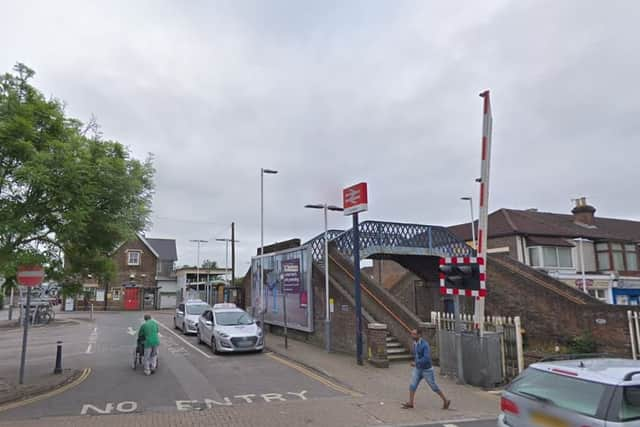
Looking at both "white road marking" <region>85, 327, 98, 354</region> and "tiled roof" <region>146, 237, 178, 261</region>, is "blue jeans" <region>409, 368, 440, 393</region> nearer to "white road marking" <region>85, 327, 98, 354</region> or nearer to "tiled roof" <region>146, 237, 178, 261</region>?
"white road marking" <region>85, 327, 98, 354</region>

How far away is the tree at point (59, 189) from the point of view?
384 inches

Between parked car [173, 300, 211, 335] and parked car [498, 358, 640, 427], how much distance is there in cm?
1937

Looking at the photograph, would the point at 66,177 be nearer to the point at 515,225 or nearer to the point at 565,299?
the point at 565,299

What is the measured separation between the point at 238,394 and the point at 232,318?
781cm

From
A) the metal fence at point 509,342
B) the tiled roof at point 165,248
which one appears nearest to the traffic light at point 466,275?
the metal fence at point 509,342

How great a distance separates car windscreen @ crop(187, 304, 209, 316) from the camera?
24.0m

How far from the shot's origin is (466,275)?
35.1 feet

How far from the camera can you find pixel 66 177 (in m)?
9.75

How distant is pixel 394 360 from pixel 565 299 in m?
7.01

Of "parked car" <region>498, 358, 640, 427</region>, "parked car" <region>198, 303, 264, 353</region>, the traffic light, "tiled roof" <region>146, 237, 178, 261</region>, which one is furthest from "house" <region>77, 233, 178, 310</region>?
"parked car" <region>498, 358, 640, 427</region>

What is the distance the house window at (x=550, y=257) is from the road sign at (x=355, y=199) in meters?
19.7

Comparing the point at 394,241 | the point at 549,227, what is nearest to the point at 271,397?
the point at 394,241

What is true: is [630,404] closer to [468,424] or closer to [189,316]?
[468,424]

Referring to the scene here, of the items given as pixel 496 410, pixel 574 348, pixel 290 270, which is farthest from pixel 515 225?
pixel 496 410
